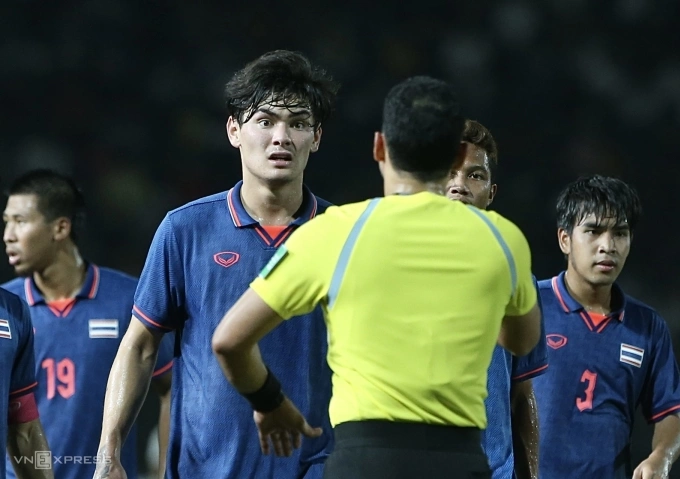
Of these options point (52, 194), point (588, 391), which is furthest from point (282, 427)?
point (52, 194)

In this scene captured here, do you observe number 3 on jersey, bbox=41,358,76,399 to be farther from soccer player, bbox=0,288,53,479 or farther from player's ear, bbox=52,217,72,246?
soccer player, bbox=0,288,53,479

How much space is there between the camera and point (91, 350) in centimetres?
548

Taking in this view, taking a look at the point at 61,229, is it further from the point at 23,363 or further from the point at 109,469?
the point at 109,469

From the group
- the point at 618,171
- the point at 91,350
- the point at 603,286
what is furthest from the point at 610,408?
the point at 618,171

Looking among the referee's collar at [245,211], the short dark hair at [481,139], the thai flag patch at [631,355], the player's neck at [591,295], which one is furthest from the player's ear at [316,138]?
the thai flag patch at [631,355]

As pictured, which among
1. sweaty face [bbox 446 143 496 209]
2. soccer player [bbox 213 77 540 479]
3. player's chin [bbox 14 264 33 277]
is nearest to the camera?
soccer player [bbox 213 77 540 479]

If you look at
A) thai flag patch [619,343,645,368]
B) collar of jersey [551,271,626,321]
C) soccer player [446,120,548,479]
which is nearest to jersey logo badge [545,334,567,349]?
collar of jersey [551,271,626,321]

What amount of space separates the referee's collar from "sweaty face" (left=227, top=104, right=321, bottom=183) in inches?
3.5

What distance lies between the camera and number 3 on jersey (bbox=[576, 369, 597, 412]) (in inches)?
199

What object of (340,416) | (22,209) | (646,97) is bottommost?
(340,416)

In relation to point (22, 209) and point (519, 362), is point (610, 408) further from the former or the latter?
point (22, 209)

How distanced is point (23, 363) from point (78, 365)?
1368 millimetres

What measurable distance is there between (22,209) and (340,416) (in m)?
3.69

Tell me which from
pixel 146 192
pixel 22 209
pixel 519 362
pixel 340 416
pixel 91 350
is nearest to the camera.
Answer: pixel 340 416
